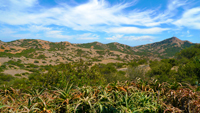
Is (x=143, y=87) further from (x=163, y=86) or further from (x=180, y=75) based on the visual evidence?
(x=180, y=75)

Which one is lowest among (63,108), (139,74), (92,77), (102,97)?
(139,74)

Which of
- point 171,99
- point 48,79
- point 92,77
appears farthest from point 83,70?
Result: point 171,99

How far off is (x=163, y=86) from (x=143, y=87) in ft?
1.78

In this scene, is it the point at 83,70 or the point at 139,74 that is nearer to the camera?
the point at 83,70

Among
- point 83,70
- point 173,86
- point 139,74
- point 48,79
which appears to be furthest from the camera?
point 139,74

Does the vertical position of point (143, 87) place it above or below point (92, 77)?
above

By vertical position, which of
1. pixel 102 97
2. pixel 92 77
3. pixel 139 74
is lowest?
pixel 139 74

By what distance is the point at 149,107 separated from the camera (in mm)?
2230

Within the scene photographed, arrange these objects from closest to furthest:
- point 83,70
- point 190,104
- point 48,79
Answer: point 190,104 < point 48,79 < point 83,70

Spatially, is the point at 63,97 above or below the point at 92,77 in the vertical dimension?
above

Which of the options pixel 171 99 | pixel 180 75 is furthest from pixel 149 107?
pixel 180 75

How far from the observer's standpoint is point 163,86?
3.10m

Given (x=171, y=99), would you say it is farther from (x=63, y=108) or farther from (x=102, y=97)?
(x=63, y=108)

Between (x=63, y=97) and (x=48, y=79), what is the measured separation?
5.69 meters
